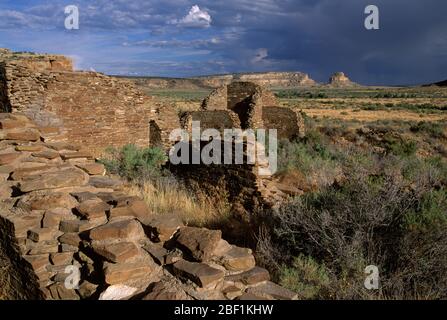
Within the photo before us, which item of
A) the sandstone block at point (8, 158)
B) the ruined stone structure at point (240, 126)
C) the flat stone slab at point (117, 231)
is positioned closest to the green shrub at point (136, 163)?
the ruined stone structure at point (240, 126)

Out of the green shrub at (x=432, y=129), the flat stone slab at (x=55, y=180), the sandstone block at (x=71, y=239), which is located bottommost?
the sandstone block at (x=71, y=239)

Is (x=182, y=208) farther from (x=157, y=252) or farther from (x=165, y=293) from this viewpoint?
(x=165, y=293)

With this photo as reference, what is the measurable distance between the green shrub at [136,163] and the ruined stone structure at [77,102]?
3.62 feet

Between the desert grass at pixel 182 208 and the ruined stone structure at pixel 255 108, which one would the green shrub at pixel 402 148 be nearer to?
the ruined stone structure at pixel 255 108

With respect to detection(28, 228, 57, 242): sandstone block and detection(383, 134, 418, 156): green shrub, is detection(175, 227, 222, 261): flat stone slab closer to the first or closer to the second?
detection(28, 228, 57, 242): sandstone block

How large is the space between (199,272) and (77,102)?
28.5 ft

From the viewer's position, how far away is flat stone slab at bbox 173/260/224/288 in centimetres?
276

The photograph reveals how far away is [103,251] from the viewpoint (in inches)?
123

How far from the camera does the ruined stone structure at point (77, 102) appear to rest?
9.69 meters

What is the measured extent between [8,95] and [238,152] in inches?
237

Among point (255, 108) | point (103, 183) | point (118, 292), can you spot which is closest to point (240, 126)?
point (255, 108)

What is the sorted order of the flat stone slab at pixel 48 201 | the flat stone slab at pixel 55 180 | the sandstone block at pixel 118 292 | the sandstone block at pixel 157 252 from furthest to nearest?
the flat stone slab at pixel 55 180 → the flat stone slab at pixel 48 201 → the sandstone block at pixel 157 252 → the sandstone block at pixel 118 292

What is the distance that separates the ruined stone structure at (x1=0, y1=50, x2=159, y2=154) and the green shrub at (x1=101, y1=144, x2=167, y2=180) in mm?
1104
